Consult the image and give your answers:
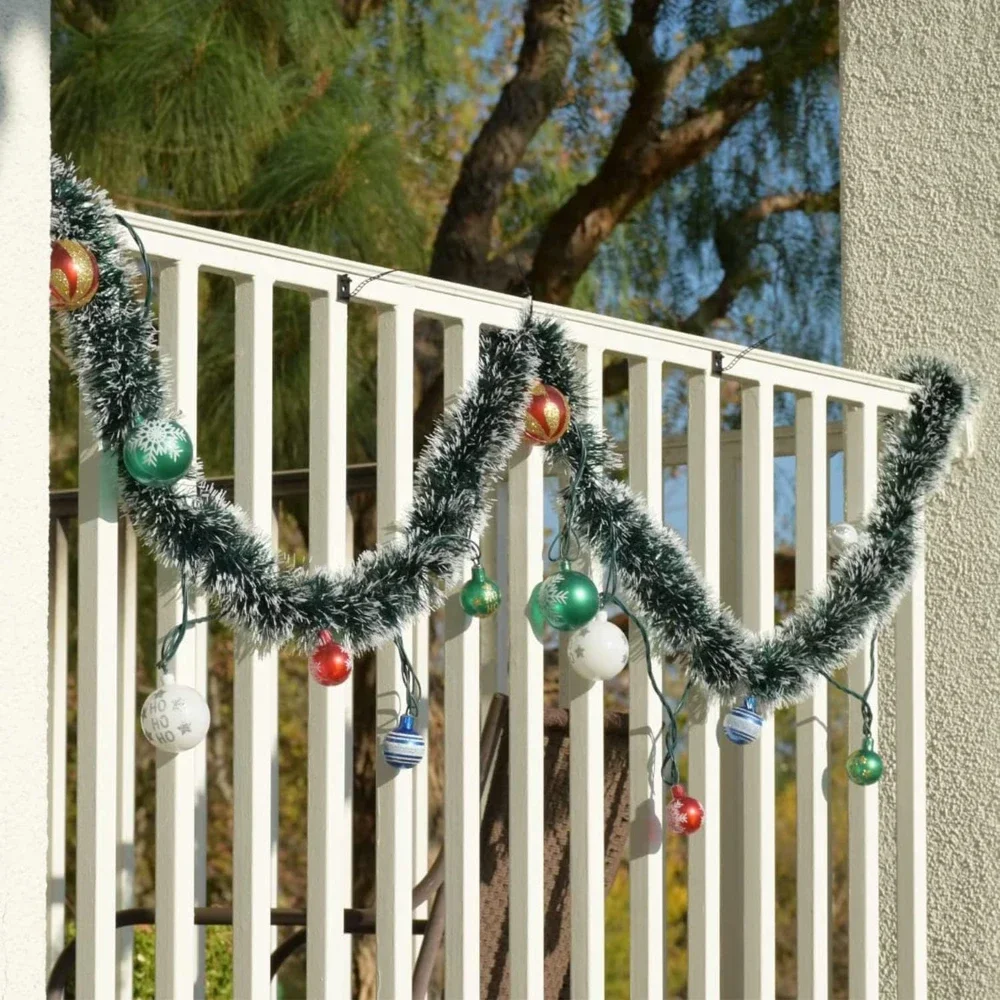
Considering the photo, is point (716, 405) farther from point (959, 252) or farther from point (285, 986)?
point (285, 986)

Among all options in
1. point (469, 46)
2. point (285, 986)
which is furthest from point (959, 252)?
point (285, 986)

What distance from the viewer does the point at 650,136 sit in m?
5.81

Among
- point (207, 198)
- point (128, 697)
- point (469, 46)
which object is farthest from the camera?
point (469, 46)

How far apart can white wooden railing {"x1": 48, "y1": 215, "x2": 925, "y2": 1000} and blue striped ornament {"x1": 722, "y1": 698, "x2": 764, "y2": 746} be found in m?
0.06

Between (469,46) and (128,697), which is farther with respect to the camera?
(469,46)

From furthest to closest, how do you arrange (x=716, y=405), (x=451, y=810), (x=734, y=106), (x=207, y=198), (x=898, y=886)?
(x=734, y=106) < (x=207, y=198) < (x=898, y=886) < (x=716, y=405) < (x=451, y=810)

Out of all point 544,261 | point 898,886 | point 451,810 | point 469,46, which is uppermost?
point 469,46

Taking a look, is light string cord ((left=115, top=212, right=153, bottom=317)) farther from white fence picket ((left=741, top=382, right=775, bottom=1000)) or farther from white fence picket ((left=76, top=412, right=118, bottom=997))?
white fence picket ((left=741, top=382, right=775, bottom=1000))

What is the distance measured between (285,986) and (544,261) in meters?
4.68

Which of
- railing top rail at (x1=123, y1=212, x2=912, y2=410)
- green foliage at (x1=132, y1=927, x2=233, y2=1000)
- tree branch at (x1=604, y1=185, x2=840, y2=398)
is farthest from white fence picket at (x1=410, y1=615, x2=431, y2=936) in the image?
tree branch at (x1=604, y1=185, x2=840, y2=398)

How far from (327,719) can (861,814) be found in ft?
3.52

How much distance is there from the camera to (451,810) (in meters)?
2.01

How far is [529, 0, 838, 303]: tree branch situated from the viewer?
5730 millimetres

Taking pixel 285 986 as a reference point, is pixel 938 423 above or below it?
above
